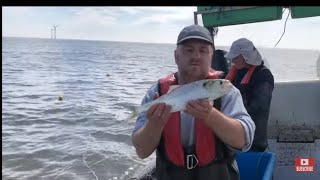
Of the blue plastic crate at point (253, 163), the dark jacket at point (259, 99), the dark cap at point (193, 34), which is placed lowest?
the blue plastic crate at point (253, 163)

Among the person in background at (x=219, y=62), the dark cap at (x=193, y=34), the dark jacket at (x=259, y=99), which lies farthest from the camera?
the person in background at (x=219, y=62)

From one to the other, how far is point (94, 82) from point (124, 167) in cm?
1903

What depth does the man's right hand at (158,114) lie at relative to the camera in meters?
2.73

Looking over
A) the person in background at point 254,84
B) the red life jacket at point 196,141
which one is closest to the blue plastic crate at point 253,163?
the person in background at point 254,84

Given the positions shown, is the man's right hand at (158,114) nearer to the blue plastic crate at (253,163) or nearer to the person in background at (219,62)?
the blue plastic crate at (253,163)

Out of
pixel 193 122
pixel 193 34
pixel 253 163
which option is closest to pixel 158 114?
pixel 193 122

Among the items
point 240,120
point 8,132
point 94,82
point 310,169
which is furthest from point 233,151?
point 94,82

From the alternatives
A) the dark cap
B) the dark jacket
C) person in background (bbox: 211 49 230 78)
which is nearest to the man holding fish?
the dark cap

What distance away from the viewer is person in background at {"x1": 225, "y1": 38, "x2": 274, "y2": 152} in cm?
463

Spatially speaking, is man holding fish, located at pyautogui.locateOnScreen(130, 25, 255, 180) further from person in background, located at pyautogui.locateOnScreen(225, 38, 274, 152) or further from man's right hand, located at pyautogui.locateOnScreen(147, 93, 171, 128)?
person in background, located at pyautogui.locateOnScreen(225, 38, 274, 152)

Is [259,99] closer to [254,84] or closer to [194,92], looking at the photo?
[254,84]

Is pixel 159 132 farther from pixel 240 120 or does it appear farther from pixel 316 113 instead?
pixel 316 113

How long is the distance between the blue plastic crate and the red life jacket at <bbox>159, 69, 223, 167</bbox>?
1.32 meters

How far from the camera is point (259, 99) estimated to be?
4.60 meters
